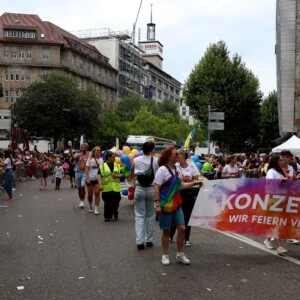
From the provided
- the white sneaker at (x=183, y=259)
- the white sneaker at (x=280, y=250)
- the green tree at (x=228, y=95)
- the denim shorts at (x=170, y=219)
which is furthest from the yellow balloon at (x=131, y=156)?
the green tree at (x=228, y=95)

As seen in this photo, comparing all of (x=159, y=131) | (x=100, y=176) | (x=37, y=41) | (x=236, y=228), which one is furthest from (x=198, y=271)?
(x=37, y=41)

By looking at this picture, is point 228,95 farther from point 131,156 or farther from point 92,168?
point 92,168

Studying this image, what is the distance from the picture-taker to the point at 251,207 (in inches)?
341

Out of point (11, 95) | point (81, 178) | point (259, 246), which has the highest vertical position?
point (11, 95)

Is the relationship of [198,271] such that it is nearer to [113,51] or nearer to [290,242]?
[290,242]

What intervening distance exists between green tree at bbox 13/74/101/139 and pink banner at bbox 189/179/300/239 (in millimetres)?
59188

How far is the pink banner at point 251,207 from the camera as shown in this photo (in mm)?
8539

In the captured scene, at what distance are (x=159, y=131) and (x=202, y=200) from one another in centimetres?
7331

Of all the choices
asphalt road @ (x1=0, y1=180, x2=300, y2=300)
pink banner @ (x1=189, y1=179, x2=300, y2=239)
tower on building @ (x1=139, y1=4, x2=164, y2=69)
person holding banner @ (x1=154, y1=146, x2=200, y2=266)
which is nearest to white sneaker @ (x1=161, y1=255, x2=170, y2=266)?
person holding banner @ (x1=154, y1=146, x2=200, y2=266)

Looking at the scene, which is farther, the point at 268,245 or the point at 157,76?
the point at 157,76

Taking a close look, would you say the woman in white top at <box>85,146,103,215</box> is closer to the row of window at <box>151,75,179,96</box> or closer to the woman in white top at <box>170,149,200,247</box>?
the woman in white top at <box>170,149,200,247</box>

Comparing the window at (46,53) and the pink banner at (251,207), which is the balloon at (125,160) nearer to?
the pink banner at (251,207)

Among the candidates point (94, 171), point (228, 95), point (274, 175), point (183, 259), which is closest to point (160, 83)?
point (228, 95)

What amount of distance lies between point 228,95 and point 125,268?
41.8 m
